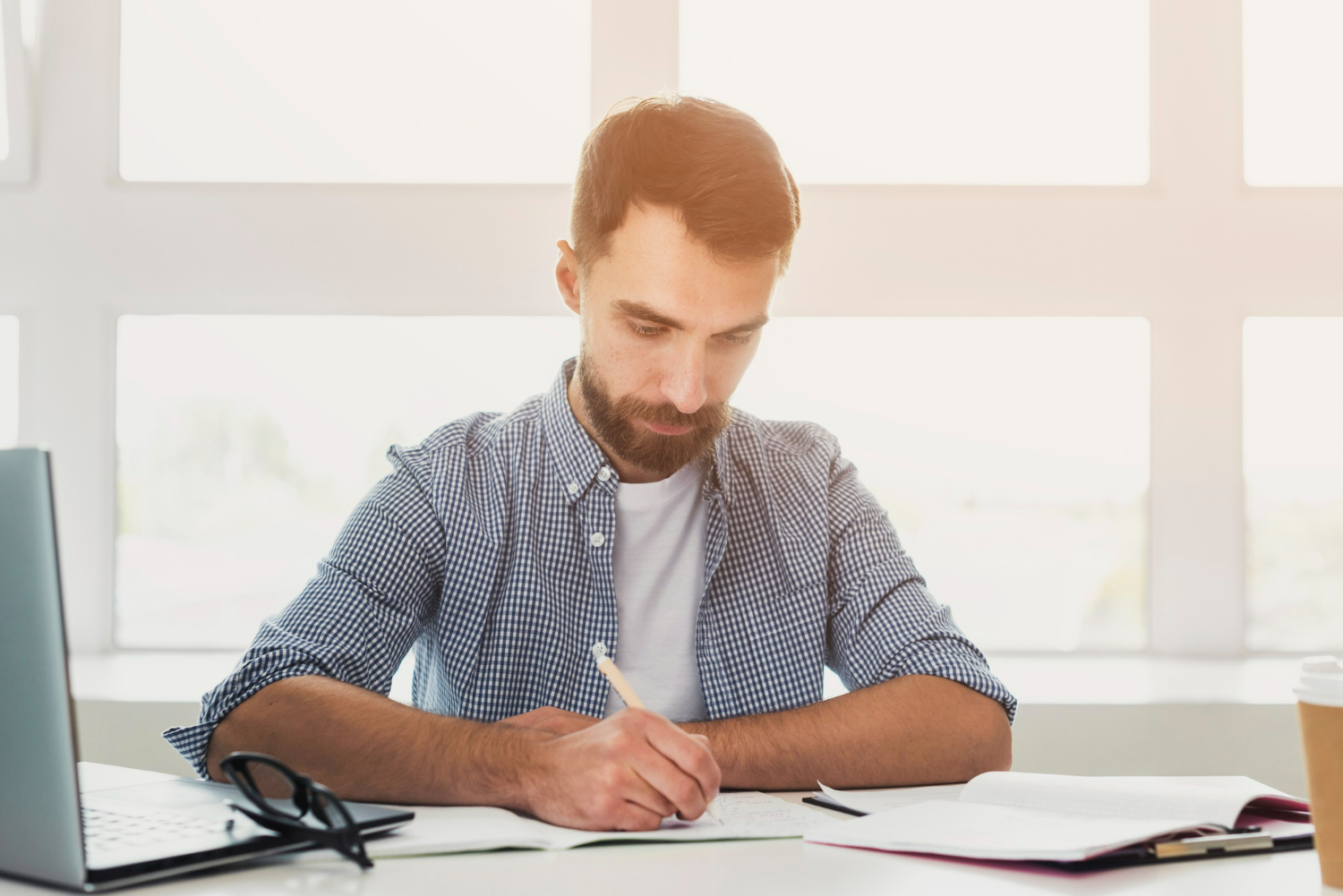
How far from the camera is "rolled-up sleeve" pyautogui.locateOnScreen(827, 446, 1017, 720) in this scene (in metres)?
1.39

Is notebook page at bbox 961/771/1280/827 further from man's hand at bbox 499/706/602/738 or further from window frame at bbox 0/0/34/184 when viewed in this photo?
window frame at bbox 0/0/34/184

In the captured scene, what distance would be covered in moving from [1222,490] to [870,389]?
→ 2.52ft

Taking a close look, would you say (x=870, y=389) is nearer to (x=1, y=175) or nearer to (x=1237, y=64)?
(x=1237, y=64)

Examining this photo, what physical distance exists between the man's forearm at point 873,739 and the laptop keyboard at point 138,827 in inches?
20.6

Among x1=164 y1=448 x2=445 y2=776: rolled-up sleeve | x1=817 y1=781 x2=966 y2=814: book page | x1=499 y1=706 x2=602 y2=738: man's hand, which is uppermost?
x1=164 y1=448 x2=445 y2=776: rolled-up sleeve

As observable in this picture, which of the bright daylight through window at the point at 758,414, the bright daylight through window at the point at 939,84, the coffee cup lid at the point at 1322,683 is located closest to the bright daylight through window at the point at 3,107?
the bright daylight through window at the point at 758,414

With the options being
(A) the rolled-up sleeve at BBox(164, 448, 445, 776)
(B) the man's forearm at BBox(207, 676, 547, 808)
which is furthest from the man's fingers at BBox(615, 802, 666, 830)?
(A) the rolled-up sleeve at BBox(164, 448, 445, 776)

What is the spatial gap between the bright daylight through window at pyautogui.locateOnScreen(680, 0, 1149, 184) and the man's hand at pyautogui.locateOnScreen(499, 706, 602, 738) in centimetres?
161

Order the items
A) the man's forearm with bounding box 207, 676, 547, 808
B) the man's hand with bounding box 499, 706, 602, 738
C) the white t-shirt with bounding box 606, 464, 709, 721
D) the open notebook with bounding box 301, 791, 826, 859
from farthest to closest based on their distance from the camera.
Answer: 1. the white t-shirt with bounding box 606, 464, 709, 721
2. the man's hand with bounding box 499, 706, 602, 738
3. the man's forearm with bounding box 207, 676, 547, 808
4. the open notebook with bounding box 301, 791, 826, 859

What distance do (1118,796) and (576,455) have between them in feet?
2.71

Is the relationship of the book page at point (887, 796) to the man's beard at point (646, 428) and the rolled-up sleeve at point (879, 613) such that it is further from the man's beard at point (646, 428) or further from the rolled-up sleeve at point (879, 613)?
the man's beard at point (646, 428)

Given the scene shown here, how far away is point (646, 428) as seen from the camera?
58.2 inches

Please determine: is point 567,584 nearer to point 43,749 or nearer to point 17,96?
point 43,749

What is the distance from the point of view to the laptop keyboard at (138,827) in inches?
31.6
